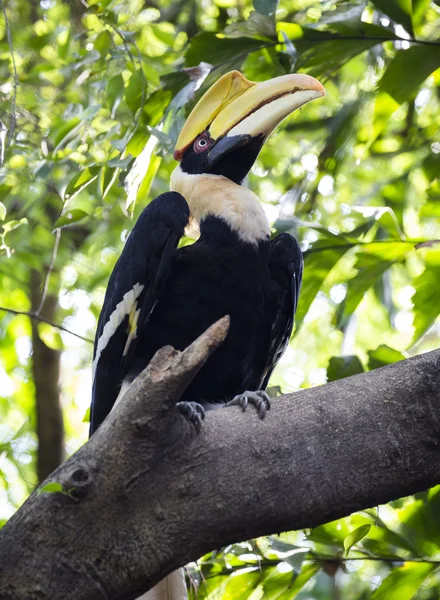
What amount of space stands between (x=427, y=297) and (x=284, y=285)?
0.50 meters

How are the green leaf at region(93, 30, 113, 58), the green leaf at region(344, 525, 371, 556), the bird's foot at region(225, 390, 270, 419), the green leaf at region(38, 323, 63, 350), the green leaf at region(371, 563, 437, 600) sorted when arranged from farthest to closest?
1. the green leaf at region(38, 323, 63, 350)
2. the green leaf at region(93, 30, 113, 58)
3. the green leaf at region(371, 563, 437, 600)
4. the green leaf at region(344, 525, 371, 556)
5. the bird's foot at region(225, 390, 270, 419)

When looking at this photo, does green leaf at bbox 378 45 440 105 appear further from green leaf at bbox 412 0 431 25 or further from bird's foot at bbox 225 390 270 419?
bird's foot at bbox 225 390 270 419

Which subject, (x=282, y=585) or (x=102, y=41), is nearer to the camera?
(x=282, y=585)

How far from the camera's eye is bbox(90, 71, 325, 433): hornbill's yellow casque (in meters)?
2.73

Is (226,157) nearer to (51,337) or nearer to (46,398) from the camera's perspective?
(51,337)

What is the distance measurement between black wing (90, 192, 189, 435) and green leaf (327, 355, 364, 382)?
635 mm

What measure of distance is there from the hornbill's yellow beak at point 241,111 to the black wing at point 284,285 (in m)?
0.39

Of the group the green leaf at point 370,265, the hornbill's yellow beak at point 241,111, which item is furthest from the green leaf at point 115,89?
the green leaf at point 370,265

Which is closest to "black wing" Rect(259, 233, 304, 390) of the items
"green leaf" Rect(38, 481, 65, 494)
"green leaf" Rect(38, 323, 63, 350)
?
"green leaf" Rect(38, 481, 65, 494)

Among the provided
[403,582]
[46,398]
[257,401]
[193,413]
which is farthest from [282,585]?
[46,398]

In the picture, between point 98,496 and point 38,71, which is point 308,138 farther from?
point 98,496

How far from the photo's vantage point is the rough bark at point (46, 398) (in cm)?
485

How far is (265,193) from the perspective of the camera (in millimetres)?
5512

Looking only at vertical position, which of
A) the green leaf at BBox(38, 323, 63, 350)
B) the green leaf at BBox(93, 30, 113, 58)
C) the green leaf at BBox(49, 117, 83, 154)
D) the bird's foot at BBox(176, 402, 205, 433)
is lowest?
the bird's foot at BBox(176, 402, 205, 433)
